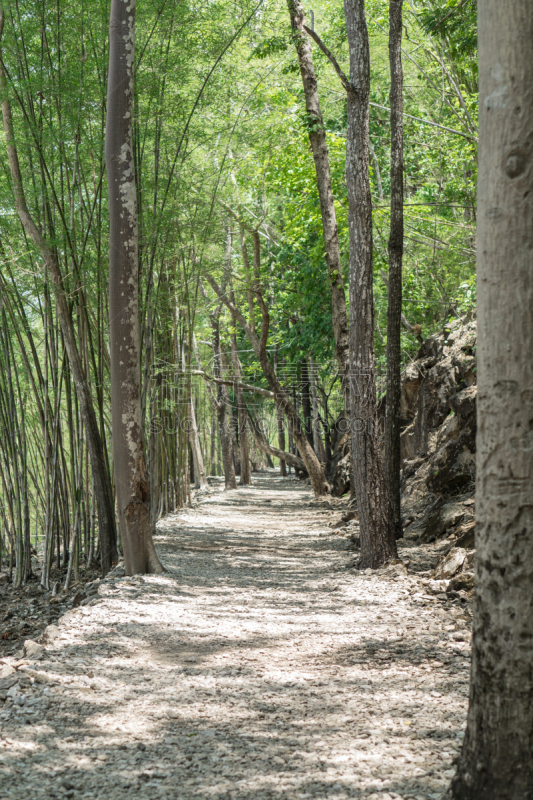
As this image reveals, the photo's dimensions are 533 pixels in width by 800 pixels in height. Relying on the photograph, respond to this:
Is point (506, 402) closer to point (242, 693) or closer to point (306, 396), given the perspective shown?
point (242, 693)

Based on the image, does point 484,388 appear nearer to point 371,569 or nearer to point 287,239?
point 371,569

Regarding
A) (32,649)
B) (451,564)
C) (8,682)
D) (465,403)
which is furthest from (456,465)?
(8,682)

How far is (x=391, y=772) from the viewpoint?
185 cm

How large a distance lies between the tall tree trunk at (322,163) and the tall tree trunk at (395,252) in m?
1.31

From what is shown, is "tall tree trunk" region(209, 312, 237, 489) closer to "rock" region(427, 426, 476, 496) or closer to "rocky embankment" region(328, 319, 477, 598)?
"rocky embankment" region(328, 319, 477, 598)

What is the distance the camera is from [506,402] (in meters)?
1.51

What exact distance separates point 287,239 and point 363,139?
6.35 m

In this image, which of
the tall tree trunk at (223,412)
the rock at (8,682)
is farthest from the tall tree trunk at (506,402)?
the tall tree trunk at (223,412)

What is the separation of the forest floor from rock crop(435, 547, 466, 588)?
0.18m

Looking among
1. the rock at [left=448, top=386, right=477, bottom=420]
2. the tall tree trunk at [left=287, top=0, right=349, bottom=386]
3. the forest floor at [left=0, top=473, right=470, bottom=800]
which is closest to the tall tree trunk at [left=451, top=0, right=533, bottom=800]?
the forest floor at [left=0, top=473, right=470, bottom=800]

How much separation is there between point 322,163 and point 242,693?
21.0ft

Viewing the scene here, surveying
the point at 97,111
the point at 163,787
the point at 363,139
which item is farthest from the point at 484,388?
the point at 97,111

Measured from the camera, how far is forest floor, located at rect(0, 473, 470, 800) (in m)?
1.86

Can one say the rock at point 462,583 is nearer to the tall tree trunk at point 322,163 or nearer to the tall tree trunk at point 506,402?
the tall tree trunk at point 506,402
